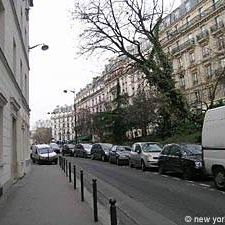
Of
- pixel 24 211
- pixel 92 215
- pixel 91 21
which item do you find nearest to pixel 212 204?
pixel 92 215

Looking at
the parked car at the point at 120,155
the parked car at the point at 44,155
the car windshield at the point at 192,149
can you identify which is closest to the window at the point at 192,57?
the parked car at the point at 44,155

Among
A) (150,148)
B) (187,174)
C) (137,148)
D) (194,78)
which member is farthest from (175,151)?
(194,78)

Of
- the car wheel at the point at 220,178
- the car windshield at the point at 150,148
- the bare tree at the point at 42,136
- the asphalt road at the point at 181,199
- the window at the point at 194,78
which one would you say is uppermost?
the window at the point at 194,78

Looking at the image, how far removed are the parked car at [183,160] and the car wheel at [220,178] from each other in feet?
8.44

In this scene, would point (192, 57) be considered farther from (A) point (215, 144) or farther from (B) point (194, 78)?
(A) point (215, 144)

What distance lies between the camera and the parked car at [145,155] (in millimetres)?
24378

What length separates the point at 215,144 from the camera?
1353 cm

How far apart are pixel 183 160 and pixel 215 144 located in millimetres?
4972

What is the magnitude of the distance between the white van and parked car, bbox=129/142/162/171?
10.1 metres

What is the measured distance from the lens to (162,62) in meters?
30.2

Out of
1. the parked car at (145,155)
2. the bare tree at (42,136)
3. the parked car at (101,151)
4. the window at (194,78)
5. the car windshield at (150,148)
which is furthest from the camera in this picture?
the bare tree at (42,136)

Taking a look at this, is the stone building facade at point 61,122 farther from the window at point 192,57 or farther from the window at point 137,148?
the window at point 137,148

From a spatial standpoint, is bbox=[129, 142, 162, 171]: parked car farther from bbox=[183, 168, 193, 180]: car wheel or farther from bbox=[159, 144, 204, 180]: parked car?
bbox=[183, 168, 193, 180]: car wheel

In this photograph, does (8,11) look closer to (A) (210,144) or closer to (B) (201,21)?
(A) (210,144)
